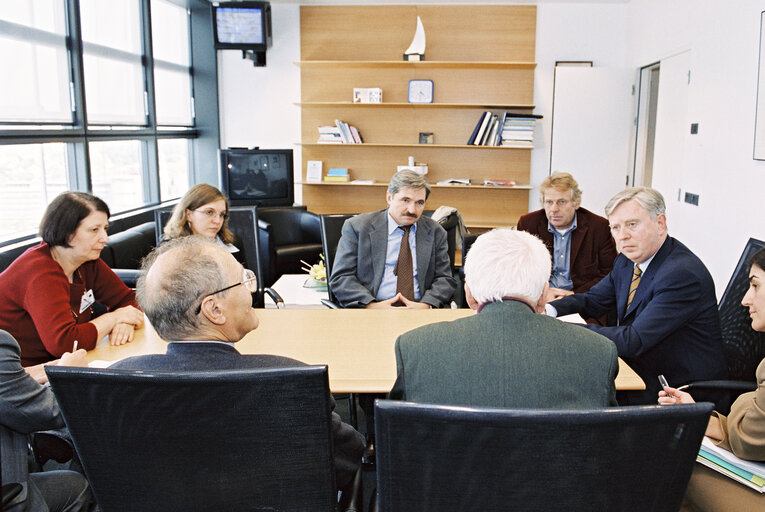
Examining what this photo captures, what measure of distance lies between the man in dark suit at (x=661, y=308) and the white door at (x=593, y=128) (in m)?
3.92

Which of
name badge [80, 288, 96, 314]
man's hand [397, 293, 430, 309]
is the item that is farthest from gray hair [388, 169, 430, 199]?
name badge [80, 288, 96, 314]

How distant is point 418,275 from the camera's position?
3.45 m

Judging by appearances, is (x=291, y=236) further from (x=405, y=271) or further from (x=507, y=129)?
(x=405, y=271)

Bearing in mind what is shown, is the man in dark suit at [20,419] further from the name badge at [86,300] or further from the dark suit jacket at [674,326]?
the dark suit jacket at [674,326]

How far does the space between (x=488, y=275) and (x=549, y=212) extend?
223 cm

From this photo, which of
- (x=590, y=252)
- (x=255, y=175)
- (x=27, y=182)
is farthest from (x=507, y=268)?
(x=255, y=175)

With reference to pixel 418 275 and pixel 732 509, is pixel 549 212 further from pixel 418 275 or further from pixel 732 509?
pixel 732 509

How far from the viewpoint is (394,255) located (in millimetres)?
3486

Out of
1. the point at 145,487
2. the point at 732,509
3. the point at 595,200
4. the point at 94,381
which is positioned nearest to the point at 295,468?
the point at 145,487

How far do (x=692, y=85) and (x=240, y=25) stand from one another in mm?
4233

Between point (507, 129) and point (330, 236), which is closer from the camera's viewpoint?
point (330, 236)

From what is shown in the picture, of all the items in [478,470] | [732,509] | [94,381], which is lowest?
[732,509]

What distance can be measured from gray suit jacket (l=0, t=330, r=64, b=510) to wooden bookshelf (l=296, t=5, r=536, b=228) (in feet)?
17.3

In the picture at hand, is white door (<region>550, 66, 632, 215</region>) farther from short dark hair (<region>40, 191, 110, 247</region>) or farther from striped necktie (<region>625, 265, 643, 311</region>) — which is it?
short dark hair (<region>40, 191, 110, 247</region>)
